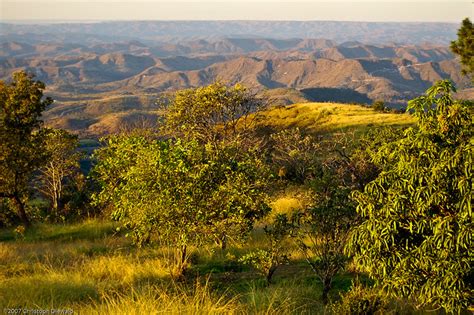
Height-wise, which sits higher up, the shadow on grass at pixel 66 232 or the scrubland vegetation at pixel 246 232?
the scrubland vegetation at pixel 246 232

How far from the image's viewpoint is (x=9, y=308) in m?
10.2

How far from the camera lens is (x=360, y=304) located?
1267 centimetres

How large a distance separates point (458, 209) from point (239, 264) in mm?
12248

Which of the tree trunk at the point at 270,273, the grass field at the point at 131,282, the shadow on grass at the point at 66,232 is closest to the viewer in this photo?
the grass field at the point at 131,282

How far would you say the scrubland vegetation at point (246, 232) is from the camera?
392 inches

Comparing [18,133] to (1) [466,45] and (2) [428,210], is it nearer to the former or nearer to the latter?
(2) [428,210]

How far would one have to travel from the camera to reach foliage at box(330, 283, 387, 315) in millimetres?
12523

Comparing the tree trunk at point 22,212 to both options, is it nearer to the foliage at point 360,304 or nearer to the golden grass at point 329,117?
the foliage at point 360,304

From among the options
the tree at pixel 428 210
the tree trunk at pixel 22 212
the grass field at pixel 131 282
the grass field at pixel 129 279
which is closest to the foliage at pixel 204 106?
the grass field at pixel 129 279

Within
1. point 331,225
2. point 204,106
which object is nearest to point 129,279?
point 331,225

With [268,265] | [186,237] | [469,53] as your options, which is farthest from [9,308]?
[469,53]

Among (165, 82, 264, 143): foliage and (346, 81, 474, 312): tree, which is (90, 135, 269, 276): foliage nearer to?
(346, 81, 474, 312): tree

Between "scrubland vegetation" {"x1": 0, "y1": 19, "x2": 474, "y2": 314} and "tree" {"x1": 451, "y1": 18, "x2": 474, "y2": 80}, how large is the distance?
8.98m

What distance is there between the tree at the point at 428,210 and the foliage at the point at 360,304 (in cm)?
172
